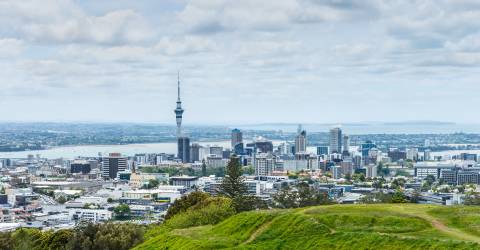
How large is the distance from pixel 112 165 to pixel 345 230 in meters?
135

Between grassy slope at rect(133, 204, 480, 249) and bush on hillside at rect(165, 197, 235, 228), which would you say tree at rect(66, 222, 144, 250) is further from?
grassy slope at rect(133, 204, 480, 249)

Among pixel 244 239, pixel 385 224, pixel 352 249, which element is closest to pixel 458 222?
pixel 385 224

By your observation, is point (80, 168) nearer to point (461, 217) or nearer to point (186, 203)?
point (186, 203)

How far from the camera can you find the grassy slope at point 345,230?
60.3ft

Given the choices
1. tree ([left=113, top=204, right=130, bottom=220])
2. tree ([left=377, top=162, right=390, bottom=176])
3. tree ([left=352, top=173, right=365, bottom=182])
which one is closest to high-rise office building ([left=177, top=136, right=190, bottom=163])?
tree ([left=377, top=162, right=390, bottom=176])

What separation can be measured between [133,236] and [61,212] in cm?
6360

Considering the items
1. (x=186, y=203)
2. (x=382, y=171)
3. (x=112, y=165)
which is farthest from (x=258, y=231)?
(x=112, y=165)

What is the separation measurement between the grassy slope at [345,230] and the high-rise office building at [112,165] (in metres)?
129

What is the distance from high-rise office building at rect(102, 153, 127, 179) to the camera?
151875 millimetres

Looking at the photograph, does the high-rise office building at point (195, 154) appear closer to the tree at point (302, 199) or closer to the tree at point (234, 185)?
the tree at point (302, 199)

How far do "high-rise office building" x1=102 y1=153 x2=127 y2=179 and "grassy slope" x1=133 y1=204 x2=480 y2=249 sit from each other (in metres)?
129

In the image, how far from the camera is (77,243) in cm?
2994

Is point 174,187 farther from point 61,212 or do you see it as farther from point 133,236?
point 133,236

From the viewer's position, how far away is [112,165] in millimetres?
152625
